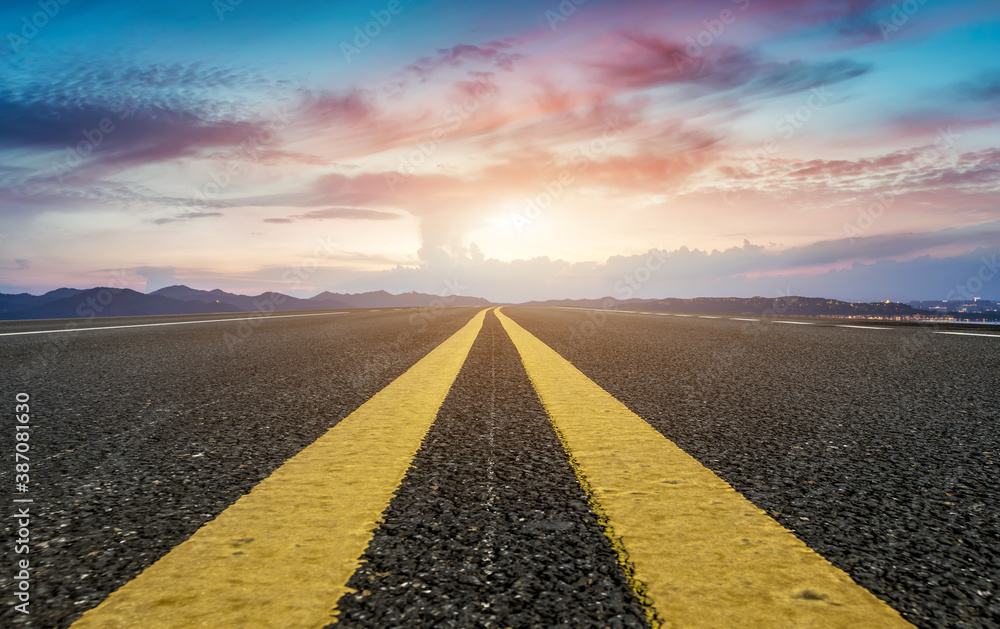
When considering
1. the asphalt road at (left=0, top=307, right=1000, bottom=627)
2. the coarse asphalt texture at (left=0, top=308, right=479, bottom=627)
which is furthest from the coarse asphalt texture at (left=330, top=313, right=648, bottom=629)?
the coarse asphalt texture at (left=0, top=308, right=479, bottom=627)

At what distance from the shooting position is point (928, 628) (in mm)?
984

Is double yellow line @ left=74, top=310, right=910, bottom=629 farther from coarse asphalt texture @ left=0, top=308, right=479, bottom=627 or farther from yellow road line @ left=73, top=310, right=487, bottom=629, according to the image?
coarse asphalt texture @ left=0, top=308, right=479, bottom=627

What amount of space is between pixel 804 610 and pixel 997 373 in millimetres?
5165

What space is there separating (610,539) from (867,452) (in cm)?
150

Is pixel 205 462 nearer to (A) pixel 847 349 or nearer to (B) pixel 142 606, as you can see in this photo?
(B) pixel 142 606

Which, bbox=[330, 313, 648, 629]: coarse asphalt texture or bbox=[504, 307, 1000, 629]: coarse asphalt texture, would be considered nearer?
bbox=[330, 313, 648, 629]: coarse asphalt texture

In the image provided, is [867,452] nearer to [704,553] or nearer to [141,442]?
[704,553]

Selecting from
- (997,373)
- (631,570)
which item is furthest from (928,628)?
(997,373)

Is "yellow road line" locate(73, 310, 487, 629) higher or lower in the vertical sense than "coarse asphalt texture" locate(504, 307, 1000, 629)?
higher

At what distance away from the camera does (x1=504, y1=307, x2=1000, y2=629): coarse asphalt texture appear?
121 cm

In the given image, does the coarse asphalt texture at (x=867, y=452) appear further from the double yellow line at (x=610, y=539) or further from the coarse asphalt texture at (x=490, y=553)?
the coarse asphalt texture at (x=490, y=553)

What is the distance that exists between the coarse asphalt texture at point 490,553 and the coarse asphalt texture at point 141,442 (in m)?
0.55

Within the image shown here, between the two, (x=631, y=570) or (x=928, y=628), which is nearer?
(x=928, y=628)

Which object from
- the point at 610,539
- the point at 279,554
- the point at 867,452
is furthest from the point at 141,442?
the point at 867,452
